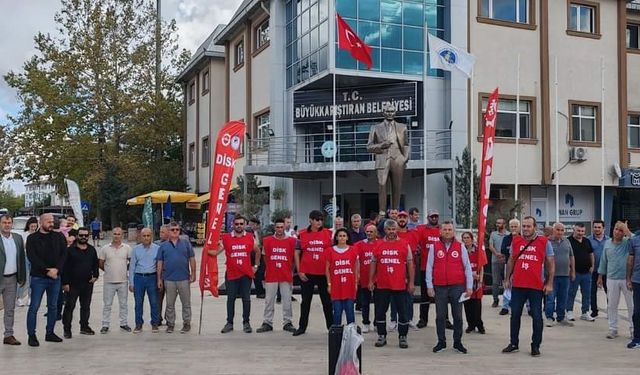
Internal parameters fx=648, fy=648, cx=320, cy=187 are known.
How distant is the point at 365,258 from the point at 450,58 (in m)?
10.7

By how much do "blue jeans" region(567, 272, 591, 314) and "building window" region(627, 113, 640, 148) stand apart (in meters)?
18.3

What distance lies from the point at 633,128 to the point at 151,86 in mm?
27362

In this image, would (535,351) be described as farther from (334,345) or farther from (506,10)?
(506,10)

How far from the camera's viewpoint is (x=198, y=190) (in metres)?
39.0

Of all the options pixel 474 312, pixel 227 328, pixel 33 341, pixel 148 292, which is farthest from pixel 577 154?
pixel 33 341

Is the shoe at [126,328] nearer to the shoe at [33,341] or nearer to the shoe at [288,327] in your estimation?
the shoe at [33,341]

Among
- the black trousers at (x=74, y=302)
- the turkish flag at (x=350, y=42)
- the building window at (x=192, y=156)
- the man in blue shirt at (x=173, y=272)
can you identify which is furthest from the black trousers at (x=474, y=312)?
the building window at (x=192, y=156)

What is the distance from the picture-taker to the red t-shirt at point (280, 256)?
400 inches

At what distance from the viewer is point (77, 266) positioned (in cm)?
1004

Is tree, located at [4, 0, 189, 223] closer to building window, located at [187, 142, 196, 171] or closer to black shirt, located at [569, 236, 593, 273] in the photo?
building window, located at [187, 142, 196, 171]

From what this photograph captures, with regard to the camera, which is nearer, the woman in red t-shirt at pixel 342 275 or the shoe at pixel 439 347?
the shoe at pixel 439 347

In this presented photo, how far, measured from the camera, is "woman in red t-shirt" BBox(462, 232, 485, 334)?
9.73 metres

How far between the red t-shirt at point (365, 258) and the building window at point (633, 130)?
21512mm

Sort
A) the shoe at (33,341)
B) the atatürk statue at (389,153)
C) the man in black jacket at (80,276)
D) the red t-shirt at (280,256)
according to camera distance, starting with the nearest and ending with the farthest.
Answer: the shoe at (33,341) < the man in black jacket at (80,276) < the red t-shirt at (280,256) < the atatürk statue at (389,153)
